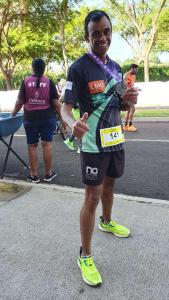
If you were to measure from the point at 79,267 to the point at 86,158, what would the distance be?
0.93 meters

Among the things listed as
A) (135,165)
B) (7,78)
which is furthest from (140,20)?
(135,165)

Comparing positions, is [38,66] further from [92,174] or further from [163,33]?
[163,33]

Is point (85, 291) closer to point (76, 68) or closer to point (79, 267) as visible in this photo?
point (79, 267)

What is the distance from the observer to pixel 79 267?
313cm

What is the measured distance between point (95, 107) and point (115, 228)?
1355 mm

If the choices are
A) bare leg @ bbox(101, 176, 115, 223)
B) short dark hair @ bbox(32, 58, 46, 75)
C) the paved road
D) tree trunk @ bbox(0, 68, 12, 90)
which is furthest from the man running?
tree trunk @ bbox(0, 68, 12, 90)

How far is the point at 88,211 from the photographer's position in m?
2.98

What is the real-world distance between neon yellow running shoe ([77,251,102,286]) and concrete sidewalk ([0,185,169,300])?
0.05 metres

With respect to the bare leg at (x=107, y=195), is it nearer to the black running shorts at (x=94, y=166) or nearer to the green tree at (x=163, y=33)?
the black running shorts at (x=94, y=166)

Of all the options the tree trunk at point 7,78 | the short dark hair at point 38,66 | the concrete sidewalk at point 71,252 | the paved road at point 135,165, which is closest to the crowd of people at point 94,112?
the concrete sidewalk at point 71,252

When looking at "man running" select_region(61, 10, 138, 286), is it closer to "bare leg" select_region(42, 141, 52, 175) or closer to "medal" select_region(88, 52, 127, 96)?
"medal" select_region(88, 52, 127, 96)

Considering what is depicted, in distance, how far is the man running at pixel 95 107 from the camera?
2.77 m

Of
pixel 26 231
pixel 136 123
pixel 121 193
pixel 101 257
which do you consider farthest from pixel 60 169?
pixel 136 123

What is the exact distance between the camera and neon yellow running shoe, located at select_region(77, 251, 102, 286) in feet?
9.47
